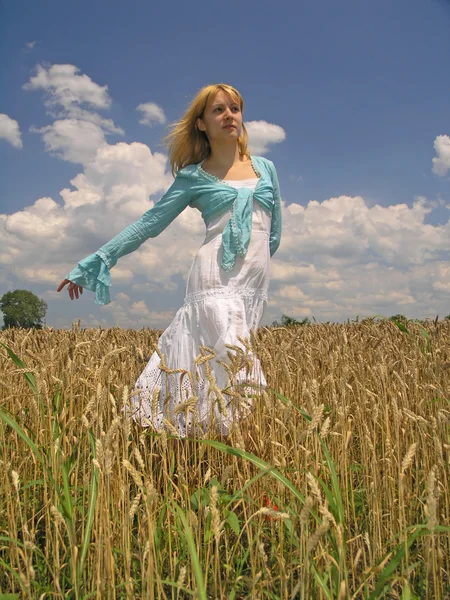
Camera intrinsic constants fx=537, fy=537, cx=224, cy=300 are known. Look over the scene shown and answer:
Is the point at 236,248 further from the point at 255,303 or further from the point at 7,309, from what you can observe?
the point at 7,309

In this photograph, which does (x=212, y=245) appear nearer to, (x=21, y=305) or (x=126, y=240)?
(x=126, y=240)

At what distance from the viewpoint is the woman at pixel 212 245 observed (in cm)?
265

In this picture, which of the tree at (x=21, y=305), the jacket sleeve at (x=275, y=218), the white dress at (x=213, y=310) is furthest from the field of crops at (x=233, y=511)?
the tree at (x=21, y=305)

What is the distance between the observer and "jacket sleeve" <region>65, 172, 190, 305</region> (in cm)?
324

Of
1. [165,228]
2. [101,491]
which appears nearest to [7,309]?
[165,228]

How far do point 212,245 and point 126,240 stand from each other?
0.64 metres

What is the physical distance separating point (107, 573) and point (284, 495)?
0.69 meters

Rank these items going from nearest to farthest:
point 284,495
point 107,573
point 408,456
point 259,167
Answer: point 408,456 → point 107,573 → point 284,495 → point 259,167

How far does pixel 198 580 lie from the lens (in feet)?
3.27

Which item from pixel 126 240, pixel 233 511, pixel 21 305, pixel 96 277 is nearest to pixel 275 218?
pixel 126 240

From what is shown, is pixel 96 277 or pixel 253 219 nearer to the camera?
pixel 253 219

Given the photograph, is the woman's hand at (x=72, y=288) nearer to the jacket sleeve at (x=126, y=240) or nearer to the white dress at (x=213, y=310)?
the jacket sleeve at (x=126, y=240)

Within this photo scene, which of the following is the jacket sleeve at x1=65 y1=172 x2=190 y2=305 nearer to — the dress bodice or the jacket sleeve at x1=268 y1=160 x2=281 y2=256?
the dress bodice

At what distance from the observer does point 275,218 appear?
3412 mm
